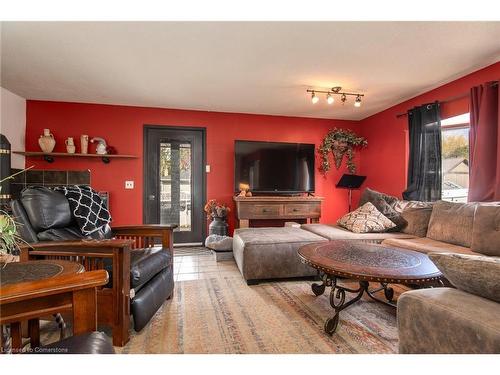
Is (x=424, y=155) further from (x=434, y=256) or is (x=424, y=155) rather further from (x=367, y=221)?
(x=434, y=256)

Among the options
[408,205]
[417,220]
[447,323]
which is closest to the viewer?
[447,323]

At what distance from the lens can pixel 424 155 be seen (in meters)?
3.37

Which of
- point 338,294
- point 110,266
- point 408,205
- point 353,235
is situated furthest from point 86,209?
point 408,205

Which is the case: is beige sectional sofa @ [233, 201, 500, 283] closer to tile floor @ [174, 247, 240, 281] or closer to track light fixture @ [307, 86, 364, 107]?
tile floor @ [174, 247, 240, 281]

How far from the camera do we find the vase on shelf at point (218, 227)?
13.2ft

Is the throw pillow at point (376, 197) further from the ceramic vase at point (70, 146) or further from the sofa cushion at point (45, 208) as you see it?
the ceramic vase at point (70, 146)

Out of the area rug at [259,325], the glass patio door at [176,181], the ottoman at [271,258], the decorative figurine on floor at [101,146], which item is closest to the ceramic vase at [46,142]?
the decorative figurine on floor at [101,146]

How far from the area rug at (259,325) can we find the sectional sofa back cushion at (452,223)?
99cm

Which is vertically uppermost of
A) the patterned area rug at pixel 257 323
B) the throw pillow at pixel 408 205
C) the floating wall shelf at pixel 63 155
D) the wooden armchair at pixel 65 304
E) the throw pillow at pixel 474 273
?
the floating wall shelf at pixel 63 155

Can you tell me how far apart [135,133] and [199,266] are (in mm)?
2362

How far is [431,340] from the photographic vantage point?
85 cm

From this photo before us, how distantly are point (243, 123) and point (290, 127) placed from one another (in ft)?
2.84

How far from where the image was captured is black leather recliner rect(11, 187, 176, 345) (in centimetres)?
170

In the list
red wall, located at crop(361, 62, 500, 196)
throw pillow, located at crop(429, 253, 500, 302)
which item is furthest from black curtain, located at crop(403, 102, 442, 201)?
throw pillow, located at crop(429, 253, 500, 302)
